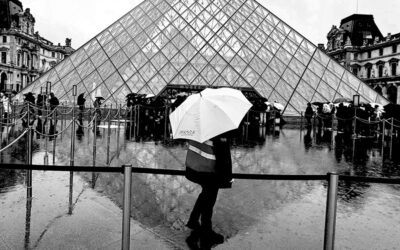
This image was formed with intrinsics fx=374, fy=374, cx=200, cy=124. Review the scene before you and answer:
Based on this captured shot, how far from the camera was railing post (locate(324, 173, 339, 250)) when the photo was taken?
2.79 metres

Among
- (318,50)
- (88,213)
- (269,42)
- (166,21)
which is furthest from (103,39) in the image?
(88,213)

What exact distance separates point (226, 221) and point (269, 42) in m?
21.2

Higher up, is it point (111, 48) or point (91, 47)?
point (91, 47)

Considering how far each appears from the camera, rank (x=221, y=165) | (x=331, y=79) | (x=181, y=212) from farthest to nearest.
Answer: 1. (x=331, y=79)
2. (x=181, y=212)
3. (x=221, y=165)

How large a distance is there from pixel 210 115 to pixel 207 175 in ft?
1.98

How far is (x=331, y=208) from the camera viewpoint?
2.84m

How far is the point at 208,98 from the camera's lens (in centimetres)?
365

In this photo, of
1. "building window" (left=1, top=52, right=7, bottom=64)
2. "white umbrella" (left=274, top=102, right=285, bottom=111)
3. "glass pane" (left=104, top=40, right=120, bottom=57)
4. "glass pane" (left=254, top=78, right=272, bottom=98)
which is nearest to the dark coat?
"white umbrella" (left=274, top=102, right=285, bottom=111)

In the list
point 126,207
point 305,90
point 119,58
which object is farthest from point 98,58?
point 126,207

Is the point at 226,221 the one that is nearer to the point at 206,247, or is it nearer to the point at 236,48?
the point at 206,247

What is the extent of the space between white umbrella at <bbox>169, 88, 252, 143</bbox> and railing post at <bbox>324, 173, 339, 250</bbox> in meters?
0.99

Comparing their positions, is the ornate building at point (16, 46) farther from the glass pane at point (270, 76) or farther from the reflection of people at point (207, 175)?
the reflection of people at point (207, 175)

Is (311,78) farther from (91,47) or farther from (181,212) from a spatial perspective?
(181,212)

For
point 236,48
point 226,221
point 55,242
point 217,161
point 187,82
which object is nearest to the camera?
point 55,242
